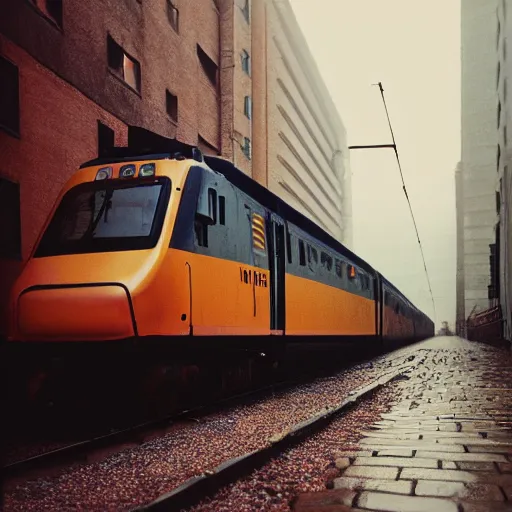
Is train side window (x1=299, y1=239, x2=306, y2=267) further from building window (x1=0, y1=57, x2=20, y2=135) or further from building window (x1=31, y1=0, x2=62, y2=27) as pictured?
building window (x1=31, y1=0, x2=62, y2=27)

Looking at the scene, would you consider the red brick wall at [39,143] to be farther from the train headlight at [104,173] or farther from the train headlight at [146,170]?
the train headlight at [146,170]

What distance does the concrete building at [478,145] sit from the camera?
3627 inches

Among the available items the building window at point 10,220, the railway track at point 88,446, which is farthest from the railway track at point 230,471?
the building window at point 10,220

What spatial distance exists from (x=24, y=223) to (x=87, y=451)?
8016 millimetres

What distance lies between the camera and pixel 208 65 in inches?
1007

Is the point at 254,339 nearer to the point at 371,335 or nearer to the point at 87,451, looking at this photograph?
the point at 87,451

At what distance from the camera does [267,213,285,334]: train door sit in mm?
10250

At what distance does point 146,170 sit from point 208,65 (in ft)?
62.1

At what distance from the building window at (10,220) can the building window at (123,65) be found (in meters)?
5.54

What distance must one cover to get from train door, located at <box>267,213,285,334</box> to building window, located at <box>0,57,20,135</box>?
543cm

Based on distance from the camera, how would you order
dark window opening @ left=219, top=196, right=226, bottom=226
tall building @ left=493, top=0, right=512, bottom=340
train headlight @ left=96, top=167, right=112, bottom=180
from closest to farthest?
train headlight @ left=96, top=167, right=112, bottom=180 < dark window opening @ left=219, top=196, right=226, bottom=226 < tall building @ left=493, top=0, right=512, bottom=340

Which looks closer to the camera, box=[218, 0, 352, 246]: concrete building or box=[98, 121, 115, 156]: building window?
box=[98, 121, 115, 156]: building window

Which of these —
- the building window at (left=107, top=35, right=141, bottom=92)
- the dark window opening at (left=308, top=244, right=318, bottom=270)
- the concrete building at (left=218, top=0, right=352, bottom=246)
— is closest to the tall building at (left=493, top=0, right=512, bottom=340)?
the concrete building at (left=218, top=0, right=352, bottom=246)

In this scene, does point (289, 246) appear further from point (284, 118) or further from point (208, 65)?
point (284, 118)
